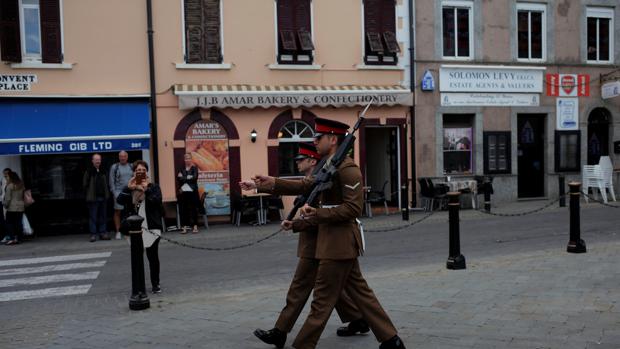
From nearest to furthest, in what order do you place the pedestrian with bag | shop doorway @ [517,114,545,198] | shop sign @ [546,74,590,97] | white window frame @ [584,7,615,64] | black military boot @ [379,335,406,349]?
black military boot @ [379,335,406,349] → the pedestrian with bag → shop sign @ [546,74,590,97] → shop doorway @ [517,114,545,198] → white window frame @ [584,7,615,64]

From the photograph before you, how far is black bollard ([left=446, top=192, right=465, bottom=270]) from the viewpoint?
7859 millimetres

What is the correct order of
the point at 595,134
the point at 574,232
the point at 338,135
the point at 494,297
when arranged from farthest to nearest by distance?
the point at 595,134 → the point at 574,232 → the point at 494,297 → the point at 338,135

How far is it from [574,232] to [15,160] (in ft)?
39.0

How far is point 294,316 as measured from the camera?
488cm

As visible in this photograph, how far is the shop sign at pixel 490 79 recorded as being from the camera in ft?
53.8

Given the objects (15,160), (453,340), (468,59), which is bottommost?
(453,340)

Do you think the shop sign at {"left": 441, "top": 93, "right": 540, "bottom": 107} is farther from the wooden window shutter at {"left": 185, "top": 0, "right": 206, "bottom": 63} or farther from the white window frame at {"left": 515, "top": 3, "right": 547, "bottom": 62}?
the wooden window shutter at {"left": 185, "top": 0, "right": 206, "bottom": 63}

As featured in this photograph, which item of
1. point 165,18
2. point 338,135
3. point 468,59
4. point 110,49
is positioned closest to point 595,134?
point 468,59

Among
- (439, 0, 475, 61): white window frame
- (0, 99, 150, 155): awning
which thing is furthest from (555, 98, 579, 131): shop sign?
(0, 99, 150, 155): awning

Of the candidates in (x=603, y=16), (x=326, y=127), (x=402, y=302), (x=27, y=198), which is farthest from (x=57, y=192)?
(x=603, y=16)

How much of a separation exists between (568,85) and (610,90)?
1228 mm

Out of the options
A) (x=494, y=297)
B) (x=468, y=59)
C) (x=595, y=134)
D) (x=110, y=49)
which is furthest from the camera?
(x=595, y=134)

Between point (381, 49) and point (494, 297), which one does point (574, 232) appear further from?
point (381, 49)

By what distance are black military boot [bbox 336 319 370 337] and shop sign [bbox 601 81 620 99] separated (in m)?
15.3
